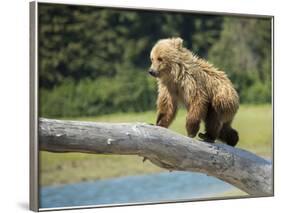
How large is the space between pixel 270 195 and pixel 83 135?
1.71 metres

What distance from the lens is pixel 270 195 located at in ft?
18.3

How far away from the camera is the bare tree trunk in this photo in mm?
4660

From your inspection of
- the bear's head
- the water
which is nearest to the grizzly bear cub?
the bear's head

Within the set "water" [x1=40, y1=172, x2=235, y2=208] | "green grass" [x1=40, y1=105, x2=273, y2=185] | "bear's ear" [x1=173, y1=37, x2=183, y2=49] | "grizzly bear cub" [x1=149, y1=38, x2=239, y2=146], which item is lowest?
"water" [x1=40, y1=172, x2=235, y2=208]

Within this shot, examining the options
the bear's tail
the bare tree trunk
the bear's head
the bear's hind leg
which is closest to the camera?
the bare tree trunk

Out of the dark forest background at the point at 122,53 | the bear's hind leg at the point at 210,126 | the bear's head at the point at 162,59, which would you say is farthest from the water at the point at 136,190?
the bear's head at the point at 162,59

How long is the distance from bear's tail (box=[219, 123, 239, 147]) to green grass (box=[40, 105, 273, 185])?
46mm

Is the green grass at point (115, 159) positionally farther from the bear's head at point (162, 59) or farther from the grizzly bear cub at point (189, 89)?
the bear's head at point (162, 59)

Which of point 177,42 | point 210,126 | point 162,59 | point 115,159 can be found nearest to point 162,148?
point 115,159

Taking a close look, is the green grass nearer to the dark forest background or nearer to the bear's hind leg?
the dark forest background

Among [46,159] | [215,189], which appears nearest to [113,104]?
[46,159]

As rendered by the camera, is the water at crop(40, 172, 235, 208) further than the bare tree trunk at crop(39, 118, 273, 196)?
Yes

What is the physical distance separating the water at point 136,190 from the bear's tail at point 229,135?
303 millimetres

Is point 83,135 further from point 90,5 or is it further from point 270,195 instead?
point 270,195
